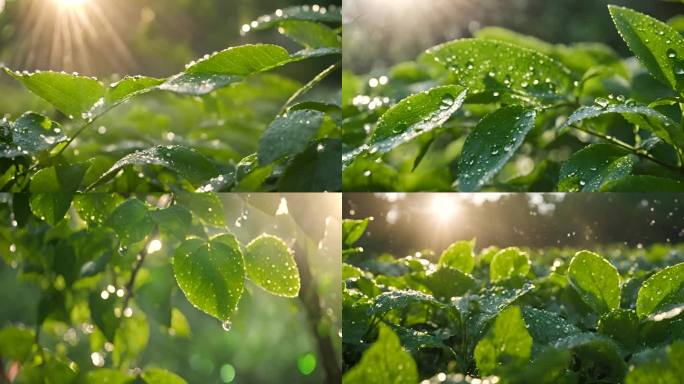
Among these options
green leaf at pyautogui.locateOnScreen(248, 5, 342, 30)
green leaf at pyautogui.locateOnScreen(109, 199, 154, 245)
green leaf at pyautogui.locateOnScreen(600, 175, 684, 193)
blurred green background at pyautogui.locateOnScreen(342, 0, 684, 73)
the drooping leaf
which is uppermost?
the drooping leaf

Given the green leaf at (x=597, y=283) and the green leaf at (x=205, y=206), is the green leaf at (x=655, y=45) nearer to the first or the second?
the green leaf at (x=597, y=283)

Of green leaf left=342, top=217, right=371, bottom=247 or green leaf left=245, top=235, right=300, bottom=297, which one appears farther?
green leaf left=342, top=217, right=371, bottom=247

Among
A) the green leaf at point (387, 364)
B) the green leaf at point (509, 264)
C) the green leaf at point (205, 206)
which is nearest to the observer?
the green leaf at point (387, 364)

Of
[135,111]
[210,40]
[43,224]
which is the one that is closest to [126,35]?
[210,40]

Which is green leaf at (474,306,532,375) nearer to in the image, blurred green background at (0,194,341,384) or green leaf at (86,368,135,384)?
blurred green background at (0,194,341,384)

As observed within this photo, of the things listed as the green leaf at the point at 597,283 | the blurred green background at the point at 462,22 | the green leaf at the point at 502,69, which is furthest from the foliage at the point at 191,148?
the blurred green background at the point at 462,22

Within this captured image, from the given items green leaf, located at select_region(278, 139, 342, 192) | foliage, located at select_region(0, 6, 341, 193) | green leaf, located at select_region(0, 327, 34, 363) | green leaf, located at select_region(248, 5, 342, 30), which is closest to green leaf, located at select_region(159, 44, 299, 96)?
foliage, located at select_region(0, 6, 341, 193)
